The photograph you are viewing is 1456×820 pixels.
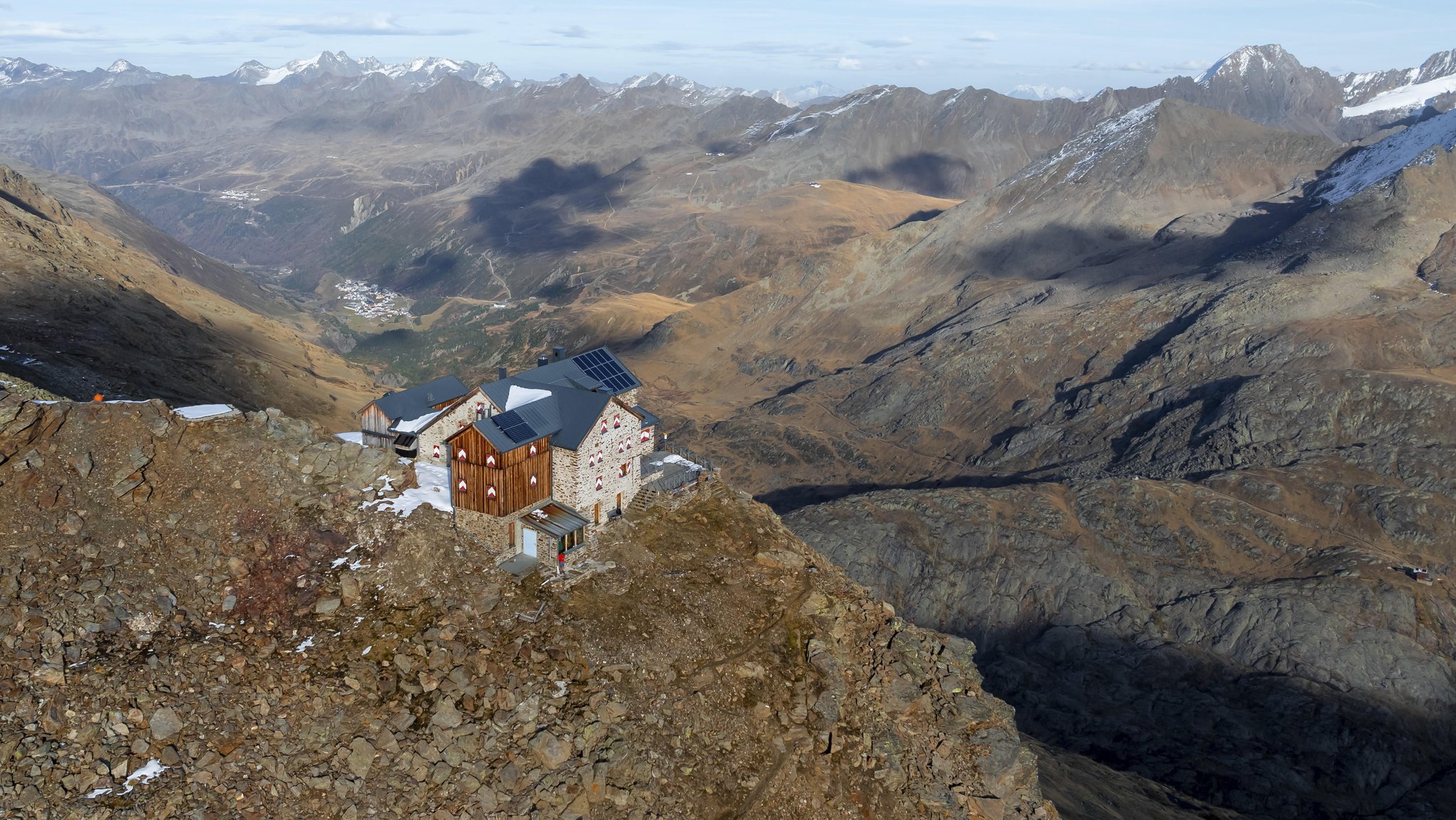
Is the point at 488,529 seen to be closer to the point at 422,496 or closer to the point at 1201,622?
the point at 422,496

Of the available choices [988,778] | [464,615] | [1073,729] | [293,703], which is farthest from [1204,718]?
[293,703]

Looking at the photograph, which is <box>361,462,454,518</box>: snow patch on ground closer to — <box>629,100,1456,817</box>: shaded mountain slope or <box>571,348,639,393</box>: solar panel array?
<box>571,348,639,393</box>: solar panel array

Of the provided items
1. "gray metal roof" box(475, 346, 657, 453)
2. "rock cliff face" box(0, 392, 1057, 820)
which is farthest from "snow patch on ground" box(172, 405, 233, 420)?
"gray metal roof" box(475, 346, 657, 453)

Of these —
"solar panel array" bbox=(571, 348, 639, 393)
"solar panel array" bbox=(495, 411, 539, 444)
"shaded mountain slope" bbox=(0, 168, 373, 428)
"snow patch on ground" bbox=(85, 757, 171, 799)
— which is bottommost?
"shaded mountain slope" bbox=(0, 168, 373, 428)

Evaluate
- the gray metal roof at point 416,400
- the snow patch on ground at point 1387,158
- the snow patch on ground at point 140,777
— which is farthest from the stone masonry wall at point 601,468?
the snow patch on ground at point 1387,158

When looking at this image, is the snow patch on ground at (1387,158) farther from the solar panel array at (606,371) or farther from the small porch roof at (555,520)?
the small porch roof at (555,520)

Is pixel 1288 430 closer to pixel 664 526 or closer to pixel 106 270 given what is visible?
pixel 664 526

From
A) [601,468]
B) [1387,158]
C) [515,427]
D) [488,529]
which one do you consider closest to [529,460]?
[515,427]
